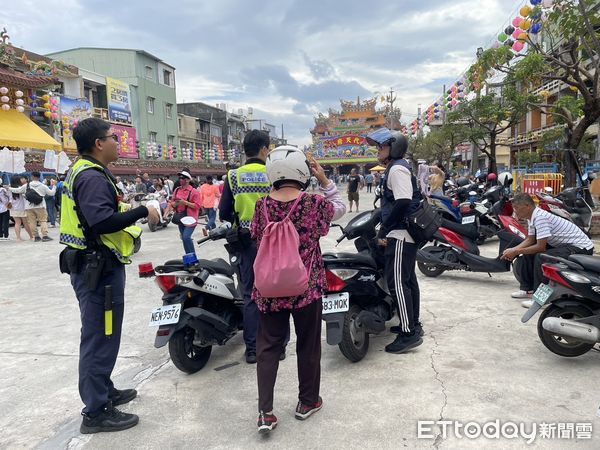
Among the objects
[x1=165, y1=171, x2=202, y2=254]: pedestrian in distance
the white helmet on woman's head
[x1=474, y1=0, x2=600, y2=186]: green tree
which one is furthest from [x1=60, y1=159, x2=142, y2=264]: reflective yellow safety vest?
[x1=474, y1=0, x2=600, y2=186]: green tree

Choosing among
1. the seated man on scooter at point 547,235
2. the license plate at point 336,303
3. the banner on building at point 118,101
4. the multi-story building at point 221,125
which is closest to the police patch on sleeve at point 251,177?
the license plate at point 336,303

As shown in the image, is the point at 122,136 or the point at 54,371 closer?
the point at 54,371

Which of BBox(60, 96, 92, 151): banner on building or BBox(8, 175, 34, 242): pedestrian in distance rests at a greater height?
BBox(60, 96, 92, 151): banner on building

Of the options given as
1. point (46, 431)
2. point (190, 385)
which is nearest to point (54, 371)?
point (46, 431)

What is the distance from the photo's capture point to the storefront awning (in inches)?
627

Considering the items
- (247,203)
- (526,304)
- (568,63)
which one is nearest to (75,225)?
(247,203)

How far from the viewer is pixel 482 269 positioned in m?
5.58

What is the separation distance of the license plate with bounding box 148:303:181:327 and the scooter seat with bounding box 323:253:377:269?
3.75ft

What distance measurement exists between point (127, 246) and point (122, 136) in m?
26.1

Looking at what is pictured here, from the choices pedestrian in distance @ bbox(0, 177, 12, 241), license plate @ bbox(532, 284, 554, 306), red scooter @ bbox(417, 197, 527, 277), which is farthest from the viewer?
pedestrian in distance @ bbox(0, 177, 12, 241)

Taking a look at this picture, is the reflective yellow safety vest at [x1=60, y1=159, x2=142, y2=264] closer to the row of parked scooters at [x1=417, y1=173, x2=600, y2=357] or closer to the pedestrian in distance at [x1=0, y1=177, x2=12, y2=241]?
the row of parked scooters at [x1=417, y1=173, x2=600, y2=357]

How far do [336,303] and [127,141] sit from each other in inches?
1054

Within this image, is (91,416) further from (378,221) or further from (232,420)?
(378,221)

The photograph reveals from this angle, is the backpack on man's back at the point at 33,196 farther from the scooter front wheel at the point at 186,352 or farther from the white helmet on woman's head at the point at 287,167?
the white helmet on woman's head at the point at 287,167
